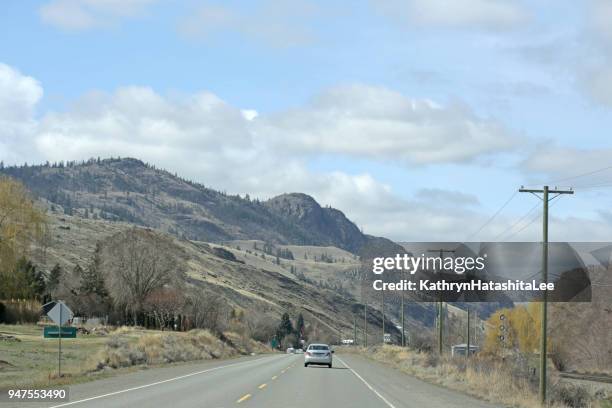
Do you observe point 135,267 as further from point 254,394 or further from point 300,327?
point 300,327

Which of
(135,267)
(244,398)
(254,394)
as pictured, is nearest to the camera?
(244,398)

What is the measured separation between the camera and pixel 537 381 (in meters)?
34.2

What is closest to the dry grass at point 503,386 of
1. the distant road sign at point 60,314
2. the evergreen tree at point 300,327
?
the distant road sign at point 60,314

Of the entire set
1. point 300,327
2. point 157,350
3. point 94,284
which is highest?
point 94,284

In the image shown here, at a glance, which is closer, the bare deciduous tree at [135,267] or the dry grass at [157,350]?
the dry grass at [157,350]

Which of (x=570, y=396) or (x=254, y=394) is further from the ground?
(x=254, y=394)

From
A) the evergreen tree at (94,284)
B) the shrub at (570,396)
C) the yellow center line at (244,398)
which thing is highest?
the evergreen tree at (94,284)

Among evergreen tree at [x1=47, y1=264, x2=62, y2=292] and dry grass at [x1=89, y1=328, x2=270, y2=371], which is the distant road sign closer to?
dry grass at [x1=89, y1=328, x2=270, y2=371]

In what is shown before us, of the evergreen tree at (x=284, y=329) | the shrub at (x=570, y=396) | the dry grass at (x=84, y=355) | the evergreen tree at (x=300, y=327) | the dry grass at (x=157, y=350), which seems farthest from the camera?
the evergreen tree at (x=300, y=327)

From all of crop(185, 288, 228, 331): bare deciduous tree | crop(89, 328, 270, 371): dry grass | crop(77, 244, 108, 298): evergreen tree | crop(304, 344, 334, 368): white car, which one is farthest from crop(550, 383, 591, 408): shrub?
crop(77, 244, 108, 298): evergreen tree

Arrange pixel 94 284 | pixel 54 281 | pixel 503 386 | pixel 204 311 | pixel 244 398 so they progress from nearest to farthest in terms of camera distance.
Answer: pixel 244 398 → pixel 503 386 → pixel 204 311 → pixel 94 284 → pixel 54 281

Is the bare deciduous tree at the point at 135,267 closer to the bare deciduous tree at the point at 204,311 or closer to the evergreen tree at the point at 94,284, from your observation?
the bare deciduous tree at the point at 204,311

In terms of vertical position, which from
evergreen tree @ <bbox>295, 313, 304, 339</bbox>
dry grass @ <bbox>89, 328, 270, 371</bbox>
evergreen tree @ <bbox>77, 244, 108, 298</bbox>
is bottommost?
evergreen tree @ <bbox>295, 313, 304, 339</bbox>

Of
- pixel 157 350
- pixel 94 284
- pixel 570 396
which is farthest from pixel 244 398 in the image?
pixel 94 284
